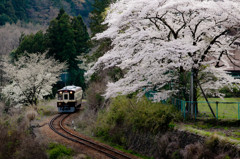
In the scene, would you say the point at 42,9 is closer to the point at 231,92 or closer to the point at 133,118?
the point at 231,92

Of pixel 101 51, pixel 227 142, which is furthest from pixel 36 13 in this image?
pixel 227 142

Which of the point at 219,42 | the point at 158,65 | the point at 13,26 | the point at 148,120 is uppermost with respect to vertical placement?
the point at 13,26

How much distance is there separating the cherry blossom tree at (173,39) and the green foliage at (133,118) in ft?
2.78

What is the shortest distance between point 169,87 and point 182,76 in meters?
1.43

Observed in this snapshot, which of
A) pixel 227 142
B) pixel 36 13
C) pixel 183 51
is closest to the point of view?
pixel 227 142

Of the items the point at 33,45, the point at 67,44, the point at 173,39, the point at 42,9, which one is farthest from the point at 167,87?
the point at 42,9

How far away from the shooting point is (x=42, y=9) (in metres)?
91.9

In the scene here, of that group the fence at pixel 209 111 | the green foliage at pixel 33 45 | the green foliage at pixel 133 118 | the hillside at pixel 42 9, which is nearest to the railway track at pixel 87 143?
the green foliage at pixel 133 118

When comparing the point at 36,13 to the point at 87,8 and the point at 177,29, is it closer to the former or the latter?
the point at 87,8

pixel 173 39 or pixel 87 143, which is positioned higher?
pixel 173 39

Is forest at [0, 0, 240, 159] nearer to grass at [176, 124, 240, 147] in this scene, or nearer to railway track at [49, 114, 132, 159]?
grass at [176, 124, 240, 147]

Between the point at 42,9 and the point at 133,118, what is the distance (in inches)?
3378

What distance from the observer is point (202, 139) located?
10.1 meters

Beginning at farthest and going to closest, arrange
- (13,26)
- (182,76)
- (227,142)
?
1. (13,26)
2. (182,76)
3. (227,142)
